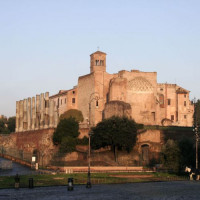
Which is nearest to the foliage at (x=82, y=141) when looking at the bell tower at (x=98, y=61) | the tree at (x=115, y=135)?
the tree at (x=115, y=135)

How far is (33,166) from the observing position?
4612cm

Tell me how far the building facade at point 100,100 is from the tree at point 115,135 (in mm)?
11529

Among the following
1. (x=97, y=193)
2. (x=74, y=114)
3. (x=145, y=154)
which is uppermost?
(x=74, y=114)

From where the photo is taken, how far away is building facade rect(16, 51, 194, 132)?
70875 millimetres

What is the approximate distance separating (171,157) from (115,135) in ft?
33.9

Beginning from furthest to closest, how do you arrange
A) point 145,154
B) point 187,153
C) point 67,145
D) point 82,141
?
point 82,141 → point 145,154 → point 67,145 → point 187,153

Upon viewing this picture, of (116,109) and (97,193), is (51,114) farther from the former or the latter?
(97,193)

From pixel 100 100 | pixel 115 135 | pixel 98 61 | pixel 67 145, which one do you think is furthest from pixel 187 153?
pixel 98 61

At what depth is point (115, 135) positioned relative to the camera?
54125 mm

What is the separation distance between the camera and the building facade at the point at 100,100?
233 ft

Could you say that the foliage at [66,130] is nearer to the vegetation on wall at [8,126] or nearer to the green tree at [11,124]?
the vegetation on wall at [8,126]

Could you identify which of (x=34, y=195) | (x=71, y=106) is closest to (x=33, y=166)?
(x=34, y=195)

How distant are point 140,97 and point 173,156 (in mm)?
31331

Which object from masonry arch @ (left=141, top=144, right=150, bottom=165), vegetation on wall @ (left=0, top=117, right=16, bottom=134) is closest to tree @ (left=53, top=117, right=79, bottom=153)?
masonry arch @ (left=141, top=144, right=150, bottom=165)
